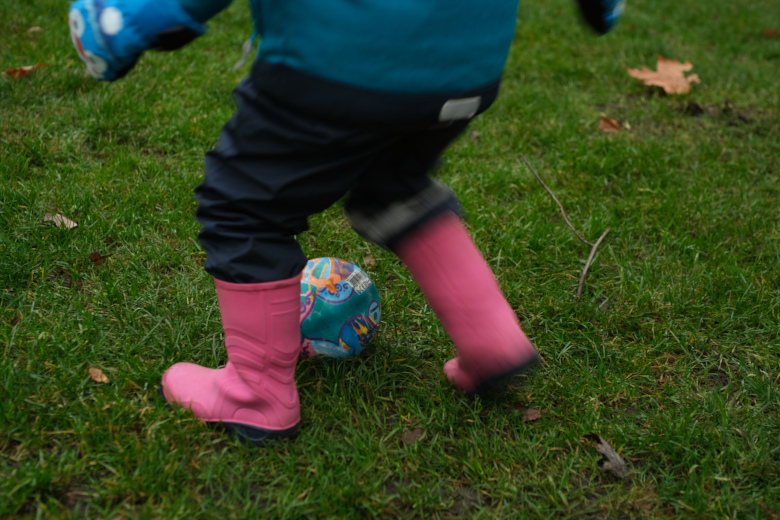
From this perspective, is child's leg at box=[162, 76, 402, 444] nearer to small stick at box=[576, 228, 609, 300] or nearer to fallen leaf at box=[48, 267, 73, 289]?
fallen leaf at box=[48, 267, 73, 289]

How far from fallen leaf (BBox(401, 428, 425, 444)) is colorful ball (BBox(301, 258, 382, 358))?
0.30 metres

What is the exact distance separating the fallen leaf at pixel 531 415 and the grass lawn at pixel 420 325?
0.01 m

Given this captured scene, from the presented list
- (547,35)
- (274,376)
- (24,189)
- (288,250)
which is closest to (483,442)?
(274,376)

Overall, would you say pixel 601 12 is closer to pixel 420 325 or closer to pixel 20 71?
pixel 420 325

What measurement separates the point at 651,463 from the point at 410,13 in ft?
4.16

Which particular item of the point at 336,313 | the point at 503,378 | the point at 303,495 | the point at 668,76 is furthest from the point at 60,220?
the point at 668,76

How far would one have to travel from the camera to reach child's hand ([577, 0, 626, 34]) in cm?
161

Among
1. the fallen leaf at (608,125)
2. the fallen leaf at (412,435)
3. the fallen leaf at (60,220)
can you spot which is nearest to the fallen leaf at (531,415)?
the fallen leaf at (412,435)

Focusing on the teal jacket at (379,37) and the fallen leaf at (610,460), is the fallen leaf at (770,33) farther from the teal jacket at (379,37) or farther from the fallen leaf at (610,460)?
the teal jacket at (379,37)

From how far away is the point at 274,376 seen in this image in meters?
1.67

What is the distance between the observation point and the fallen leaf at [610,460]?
5.65 ft

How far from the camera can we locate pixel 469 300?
1.70 meters

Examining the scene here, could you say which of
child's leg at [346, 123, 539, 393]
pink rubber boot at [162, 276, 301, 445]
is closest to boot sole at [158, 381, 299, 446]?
pink rubber boot at [162, 276, 301, 445]

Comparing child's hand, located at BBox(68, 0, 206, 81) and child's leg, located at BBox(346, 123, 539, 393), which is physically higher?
child's hand, located at BBox(68, 0, 206, 81)
